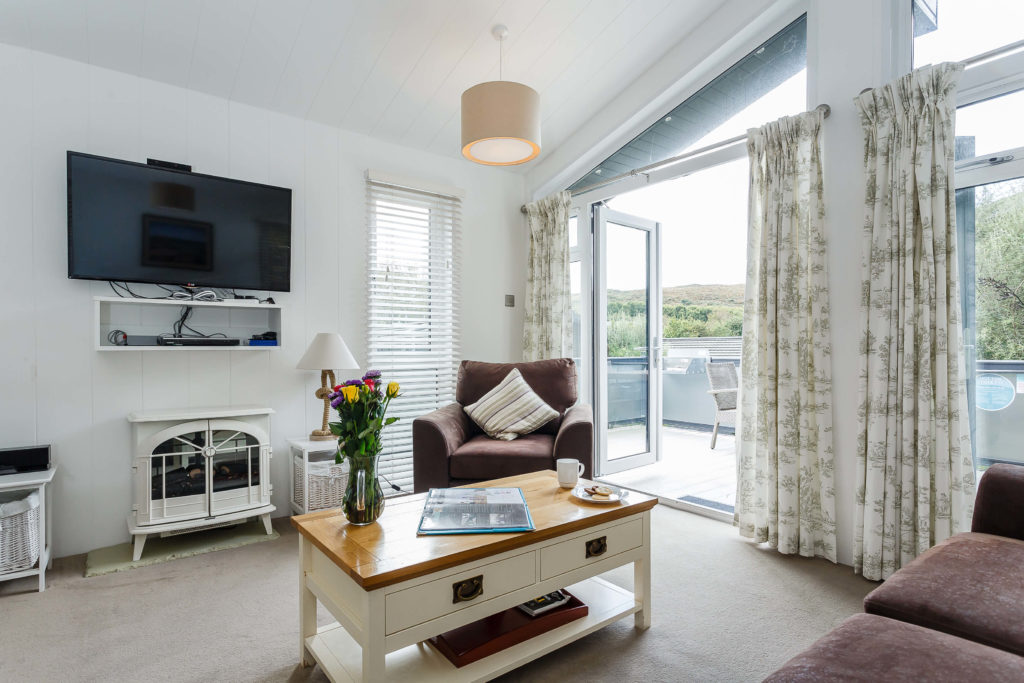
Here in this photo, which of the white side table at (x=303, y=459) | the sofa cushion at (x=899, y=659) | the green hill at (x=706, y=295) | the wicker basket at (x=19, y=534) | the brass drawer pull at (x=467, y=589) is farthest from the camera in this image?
the green hill at (x=706, y=295)

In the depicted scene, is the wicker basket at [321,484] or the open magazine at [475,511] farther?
the wicker basket at [321,484]

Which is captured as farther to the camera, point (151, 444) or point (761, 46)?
point (761, 46)

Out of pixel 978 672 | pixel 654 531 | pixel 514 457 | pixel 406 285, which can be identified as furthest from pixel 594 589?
pixel 406 285

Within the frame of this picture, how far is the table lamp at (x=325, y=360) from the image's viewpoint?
310cm

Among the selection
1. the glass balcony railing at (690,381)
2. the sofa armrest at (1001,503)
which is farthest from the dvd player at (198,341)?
the glass balcony railing at (690,381)

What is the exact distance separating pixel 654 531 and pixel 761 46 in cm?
288

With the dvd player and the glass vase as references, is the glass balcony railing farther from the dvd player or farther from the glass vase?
the glass vase

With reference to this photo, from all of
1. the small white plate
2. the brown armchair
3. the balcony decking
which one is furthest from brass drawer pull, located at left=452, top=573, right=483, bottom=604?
the balcony decking

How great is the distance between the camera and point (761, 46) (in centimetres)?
311

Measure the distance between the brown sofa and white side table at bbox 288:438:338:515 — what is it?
8.71 ft

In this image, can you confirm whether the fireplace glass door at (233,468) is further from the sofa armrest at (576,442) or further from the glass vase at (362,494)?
the sofa armrest at (576,442)

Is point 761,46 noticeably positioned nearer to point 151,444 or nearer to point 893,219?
point 893,219

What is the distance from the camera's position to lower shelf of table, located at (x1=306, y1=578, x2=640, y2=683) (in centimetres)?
153

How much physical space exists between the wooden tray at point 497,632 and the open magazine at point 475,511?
0.97ft
